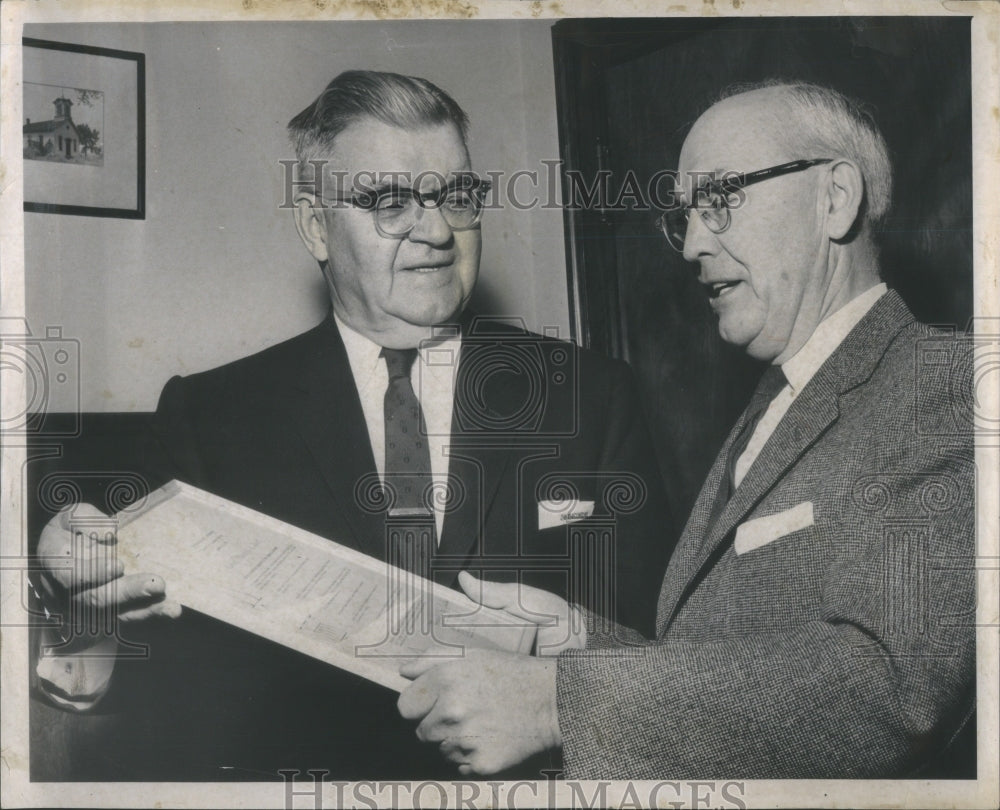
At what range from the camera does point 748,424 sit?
2.27 metres

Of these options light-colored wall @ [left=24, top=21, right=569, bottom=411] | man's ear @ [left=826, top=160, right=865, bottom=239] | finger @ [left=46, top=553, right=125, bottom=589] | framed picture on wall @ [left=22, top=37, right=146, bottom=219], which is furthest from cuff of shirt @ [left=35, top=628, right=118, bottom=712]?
man's ear @ [left=826, top=160, right=865, bottom=239]

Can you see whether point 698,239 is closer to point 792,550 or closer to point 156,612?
point 792,550

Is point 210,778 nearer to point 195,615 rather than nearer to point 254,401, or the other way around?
point 195,615

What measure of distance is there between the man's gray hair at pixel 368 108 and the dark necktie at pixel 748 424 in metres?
0.85

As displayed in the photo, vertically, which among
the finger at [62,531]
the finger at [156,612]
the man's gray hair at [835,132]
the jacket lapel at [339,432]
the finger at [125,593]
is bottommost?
the finger at [156,612]

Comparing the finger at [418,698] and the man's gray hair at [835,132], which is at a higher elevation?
the man's gray hair at [835,132]

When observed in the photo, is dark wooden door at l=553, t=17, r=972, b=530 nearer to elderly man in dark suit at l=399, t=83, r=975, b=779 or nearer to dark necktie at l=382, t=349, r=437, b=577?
elderly man in dark suit at l=399, t=83, r=975, b=779

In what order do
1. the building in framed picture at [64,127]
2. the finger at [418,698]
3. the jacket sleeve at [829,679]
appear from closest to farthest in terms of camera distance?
the jacket sleeve at [829,679] < the finger at [418,698] < the building in framed picture at [64,127]

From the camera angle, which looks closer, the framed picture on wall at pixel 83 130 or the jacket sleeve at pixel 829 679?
the jacket sleeve at pixel 829 679

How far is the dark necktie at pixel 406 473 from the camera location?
7.41 feet

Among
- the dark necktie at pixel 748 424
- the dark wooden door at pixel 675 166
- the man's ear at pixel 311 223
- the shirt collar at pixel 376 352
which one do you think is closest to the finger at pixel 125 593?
the shirt collar at pixel 376 352

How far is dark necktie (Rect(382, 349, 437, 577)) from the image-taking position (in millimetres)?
2258

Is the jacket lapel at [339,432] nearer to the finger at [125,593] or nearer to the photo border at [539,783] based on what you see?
the finger at [125,593]

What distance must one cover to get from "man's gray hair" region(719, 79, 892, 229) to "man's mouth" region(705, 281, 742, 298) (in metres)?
0.30
